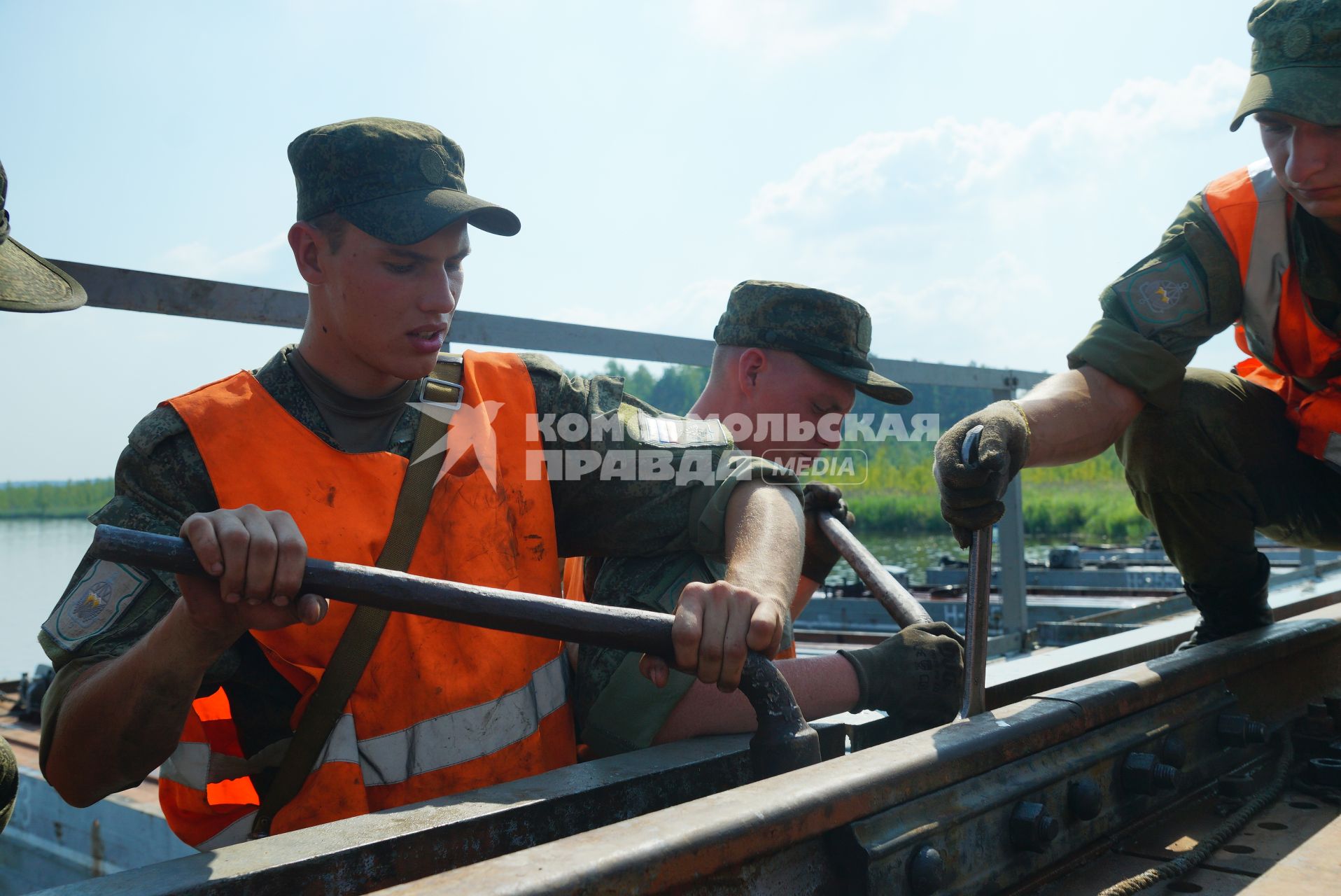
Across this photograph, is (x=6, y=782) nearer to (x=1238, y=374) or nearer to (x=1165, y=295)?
(x=1165, y=295)

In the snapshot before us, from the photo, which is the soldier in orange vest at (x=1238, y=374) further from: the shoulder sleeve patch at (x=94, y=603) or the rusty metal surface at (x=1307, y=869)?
the shoulder sleeve patch at (x=94, y=603)

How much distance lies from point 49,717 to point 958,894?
1.25 m

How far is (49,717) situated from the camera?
148cm

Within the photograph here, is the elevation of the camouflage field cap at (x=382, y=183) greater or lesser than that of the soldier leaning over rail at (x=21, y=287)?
greater

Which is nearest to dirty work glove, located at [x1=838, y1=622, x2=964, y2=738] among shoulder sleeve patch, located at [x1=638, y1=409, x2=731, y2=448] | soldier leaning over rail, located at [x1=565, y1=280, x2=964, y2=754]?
soldier leaning over rail, located at [x1=565, y1=280, x2=964, y2=754]

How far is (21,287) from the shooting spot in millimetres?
1747

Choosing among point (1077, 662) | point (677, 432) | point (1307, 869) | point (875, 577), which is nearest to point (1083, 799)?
point (1307, 869)

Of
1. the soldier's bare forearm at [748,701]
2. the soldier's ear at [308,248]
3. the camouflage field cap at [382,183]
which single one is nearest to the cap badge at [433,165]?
the camouflage field cap at [382,183]

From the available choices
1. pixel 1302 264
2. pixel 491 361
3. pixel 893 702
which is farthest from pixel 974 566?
pixel 1302 264

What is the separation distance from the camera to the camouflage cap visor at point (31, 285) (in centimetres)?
170

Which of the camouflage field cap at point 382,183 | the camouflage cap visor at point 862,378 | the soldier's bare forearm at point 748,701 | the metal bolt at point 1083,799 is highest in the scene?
the camouflage field cap at point 382,183

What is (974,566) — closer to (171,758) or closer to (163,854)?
(171,758)

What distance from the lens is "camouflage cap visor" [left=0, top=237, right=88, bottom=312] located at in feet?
5.57

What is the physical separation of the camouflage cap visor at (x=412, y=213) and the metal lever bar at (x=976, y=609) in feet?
3.02
